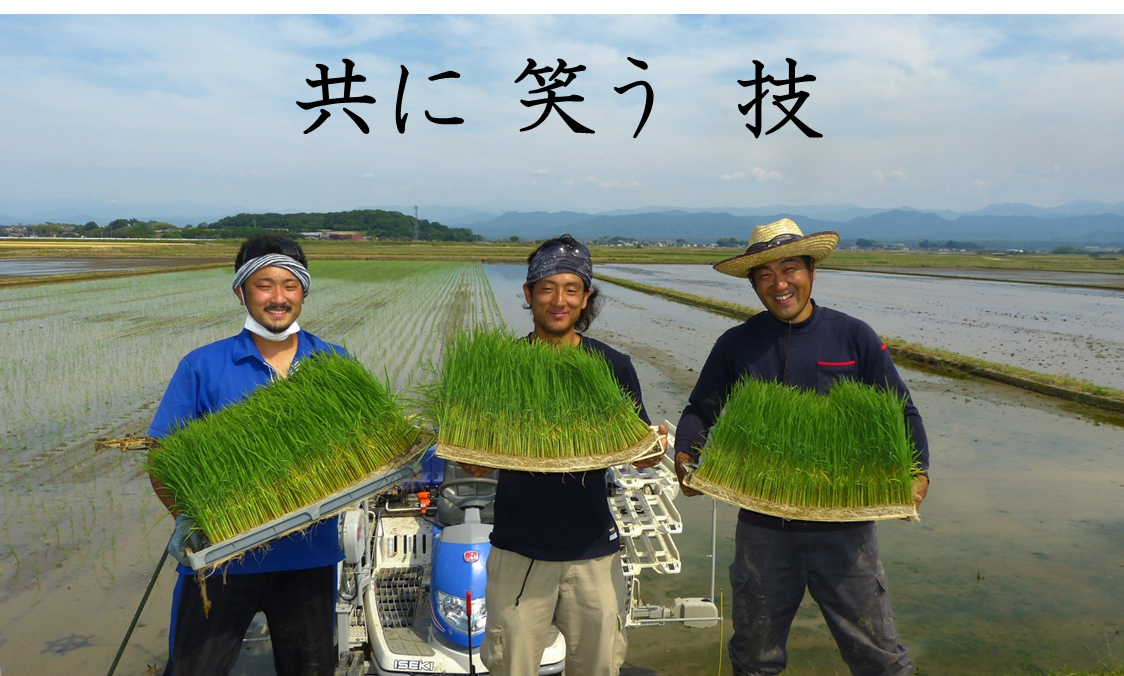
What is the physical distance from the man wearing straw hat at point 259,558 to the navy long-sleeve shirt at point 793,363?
1514mm

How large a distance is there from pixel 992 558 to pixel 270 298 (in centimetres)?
600

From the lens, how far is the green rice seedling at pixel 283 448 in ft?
7.22

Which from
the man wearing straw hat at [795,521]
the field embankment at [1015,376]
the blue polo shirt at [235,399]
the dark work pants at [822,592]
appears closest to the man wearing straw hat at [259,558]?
the blue polo shirt at [235,399]

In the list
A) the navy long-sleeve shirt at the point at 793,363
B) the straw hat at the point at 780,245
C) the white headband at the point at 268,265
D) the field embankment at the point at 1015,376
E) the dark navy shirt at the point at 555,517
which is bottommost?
the field embankment at the point at 1015,376

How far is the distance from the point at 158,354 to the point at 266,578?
12.6 m

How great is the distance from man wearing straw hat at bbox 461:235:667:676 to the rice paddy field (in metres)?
0.61

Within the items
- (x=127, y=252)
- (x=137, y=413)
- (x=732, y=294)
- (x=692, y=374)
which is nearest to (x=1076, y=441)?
(x=692, y=374)

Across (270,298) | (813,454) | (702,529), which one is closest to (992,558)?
(702,529)

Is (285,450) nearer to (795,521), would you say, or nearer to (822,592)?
(795,521)

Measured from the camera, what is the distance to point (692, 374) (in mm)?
12906

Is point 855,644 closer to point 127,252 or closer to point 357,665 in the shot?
point 357,665

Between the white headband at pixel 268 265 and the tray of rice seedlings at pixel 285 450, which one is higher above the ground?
the white headband at pixel 268 265

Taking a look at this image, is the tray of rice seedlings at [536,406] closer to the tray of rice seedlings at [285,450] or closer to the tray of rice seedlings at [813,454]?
the tray of rice seedlings at [285,450]

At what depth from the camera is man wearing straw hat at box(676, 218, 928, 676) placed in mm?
2592
